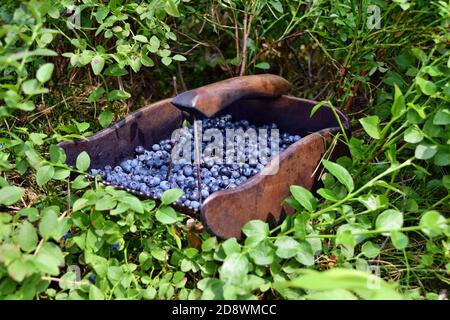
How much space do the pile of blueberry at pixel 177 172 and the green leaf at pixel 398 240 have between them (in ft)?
1.32

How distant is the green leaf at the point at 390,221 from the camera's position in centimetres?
111

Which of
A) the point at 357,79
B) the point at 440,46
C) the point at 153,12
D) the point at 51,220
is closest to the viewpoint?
the point at 51,220

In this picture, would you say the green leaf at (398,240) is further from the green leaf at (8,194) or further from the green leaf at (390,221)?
the green leaf at (8,194)

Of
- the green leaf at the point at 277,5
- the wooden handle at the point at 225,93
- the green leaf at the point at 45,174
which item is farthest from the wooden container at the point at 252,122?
the green leaf at the point at 277,5

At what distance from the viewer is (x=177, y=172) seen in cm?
143

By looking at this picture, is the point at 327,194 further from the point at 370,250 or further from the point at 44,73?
the point at 44,73

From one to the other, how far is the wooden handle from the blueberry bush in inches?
8.0

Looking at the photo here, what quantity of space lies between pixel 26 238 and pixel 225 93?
0.56m

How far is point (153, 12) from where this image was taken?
1.47 meters

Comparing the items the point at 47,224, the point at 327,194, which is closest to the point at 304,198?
the point at 327,194

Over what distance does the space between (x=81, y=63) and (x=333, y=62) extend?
75 centimetres
